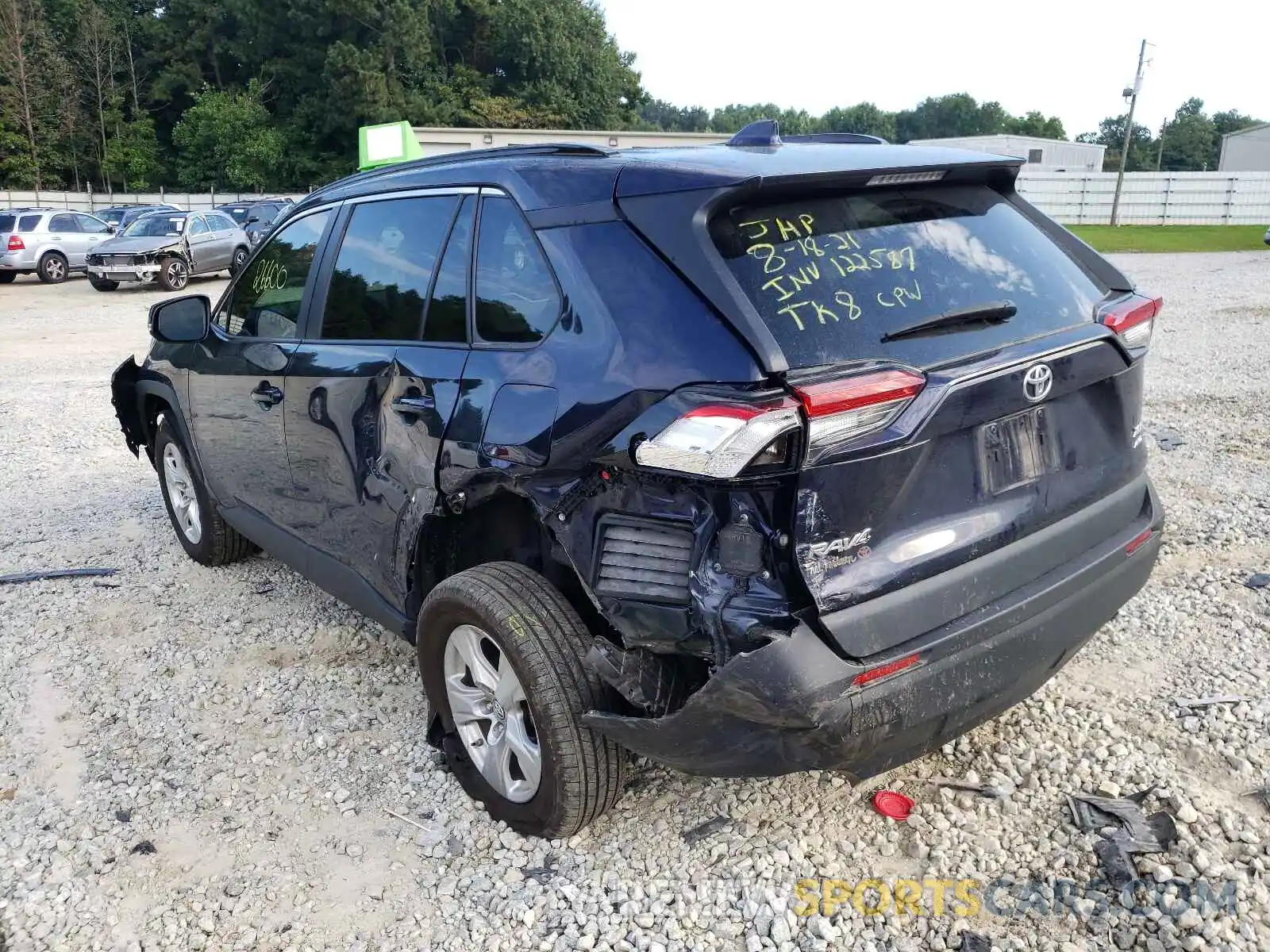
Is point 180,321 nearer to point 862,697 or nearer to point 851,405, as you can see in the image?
point 851,405

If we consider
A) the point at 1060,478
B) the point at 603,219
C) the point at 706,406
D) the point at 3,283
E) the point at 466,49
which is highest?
the point at 466,49

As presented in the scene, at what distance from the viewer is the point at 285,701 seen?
144 inches

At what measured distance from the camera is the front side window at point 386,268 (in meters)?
3.07

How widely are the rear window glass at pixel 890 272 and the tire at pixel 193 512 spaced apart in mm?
3293

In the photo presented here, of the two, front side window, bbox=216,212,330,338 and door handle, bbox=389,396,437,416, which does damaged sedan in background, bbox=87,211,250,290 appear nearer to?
front side window, bbox=216,212,330,338

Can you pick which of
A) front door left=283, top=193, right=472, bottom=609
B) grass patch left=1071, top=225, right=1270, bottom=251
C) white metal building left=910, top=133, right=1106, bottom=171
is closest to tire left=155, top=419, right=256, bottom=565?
front door left=283, top=193, right=472, bottom=609

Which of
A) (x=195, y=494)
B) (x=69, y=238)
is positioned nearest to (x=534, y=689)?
(x=195, y=494)

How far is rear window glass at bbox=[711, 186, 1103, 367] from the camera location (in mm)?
2270

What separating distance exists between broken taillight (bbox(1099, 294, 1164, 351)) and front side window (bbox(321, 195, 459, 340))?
1.95 meters

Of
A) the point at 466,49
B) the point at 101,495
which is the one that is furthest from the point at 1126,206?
the point at 101,495

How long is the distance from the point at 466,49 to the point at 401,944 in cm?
6110

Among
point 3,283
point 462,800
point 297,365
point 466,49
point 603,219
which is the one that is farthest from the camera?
point 466,49

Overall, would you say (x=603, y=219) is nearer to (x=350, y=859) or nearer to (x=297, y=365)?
(x=297, y=365)

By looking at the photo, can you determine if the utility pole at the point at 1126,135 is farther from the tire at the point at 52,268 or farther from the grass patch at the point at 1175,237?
the tire at the point at 52,268
